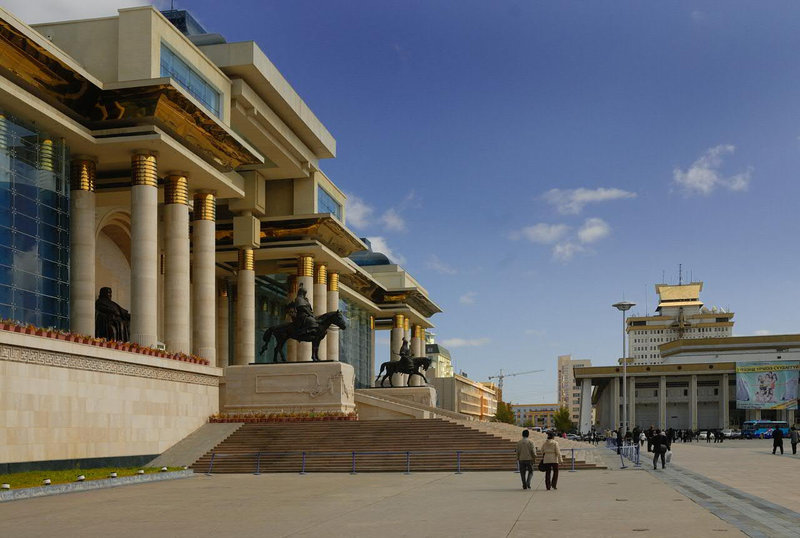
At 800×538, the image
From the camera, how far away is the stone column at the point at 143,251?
35.7m

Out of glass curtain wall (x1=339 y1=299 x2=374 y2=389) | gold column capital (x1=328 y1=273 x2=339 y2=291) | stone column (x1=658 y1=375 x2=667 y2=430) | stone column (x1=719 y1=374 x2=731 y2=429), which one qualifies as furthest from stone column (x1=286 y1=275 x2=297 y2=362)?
stone column (x1=719 y1=374 x2=731 y2=429)

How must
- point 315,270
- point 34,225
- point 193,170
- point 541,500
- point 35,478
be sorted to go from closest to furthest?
1. point 541,500
2. point 35,478
3. point 34,225
4. point 193,170
5. point 315,270

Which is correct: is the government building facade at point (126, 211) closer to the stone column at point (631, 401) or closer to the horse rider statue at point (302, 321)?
the horse rider statue at point (302, 321)

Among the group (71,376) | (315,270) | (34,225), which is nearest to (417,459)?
(71,376)

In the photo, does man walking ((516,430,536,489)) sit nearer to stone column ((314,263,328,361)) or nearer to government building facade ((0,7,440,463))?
government building facade ((0,7,440,463))

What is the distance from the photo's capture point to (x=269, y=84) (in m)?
46.3

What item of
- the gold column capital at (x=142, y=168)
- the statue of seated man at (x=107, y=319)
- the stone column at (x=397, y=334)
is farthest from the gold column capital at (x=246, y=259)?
the stone column at (x=397, y=334)

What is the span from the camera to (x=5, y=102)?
30.2m

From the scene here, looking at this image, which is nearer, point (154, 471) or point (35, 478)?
point (35, 478)

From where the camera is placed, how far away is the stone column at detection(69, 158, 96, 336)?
34.4m

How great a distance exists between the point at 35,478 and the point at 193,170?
18254mm

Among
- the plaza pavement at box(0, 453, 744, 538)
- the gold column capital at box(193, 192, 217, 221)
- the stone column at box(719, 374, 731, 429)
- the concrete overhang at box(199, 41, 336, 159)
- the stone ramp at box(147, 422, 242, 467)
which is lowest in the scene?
the stone column at box(719, 374, 731, 429)

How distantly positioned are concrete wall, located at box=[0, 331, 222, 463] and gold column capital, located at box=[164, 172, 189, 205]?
23.2ft

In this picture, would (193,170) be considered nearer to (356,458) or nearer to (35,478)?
(356,458)
